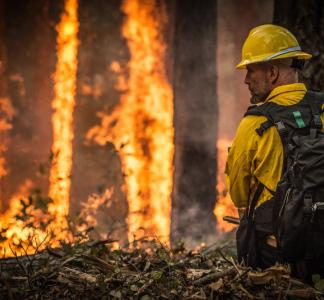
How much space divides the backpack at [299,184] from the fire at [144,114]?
25.4 feet

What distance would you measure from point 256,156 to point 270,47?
761mm

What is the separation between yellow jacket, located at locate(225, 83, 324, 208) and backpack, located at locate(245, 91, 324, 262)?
0.05 m

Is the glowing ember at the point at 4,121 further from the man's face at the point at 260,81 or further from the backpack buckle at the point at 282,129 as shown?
the backpack buckle at the point at 282,129

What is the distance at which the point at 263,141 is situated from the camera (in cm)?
429

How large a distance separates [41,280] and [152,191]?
24.8 feet

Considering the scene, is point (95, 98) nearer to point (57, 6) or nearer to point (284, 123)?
point (57, 6)

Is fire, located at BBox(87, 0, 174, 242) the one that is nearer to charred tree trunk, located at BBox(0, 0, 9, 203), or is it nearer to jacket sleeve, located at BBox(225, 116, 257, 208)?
charred tree trunk, located at BBox(0, 0, 9, 203)

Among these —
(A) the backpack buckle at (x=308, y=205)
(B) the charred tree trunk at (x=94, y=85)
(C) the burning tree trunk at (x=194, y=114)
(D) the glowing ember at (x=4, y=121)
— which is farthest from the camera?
(B) the charred tree trunk at (x=94, y=85)

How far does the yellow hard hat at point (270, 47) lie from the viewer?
4562 mm

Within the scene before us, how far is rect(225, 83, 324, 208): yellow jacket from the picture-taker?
4277 mm

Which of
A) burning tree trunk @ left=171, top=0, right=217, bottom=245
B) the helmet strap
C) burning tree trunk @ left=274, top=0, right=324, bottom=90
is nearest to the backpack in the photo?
the helmet strap

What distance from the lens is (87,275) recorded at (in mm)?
4535

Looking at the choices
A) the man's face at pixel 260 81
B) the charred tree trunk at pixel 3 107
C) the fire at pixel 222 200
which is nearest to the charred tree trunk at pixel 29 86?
the charred tree trunk at pixel 3 107

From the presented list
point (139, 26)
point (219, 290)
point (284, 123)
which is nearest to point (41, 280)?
point (219, 290)
